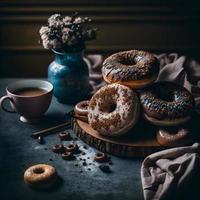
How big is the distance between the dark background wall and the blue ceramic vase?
963mm

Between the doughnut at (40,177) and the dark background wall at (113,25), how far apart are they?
1.44m

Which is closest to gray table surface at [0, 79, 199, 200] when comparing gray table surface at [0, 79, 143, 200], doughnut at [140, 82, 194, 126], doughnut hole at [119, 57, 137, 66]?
gray table surface at [0, 79, 143, 200]

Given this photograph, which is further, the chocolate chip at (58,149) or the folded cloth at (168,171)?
the chocolate chip at (58,149)

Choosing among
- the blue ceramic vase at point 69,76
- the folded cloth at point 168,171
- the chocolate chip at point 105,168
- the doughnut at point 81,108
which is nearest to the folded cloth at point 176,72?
the blue ceramic vase at point 69,76

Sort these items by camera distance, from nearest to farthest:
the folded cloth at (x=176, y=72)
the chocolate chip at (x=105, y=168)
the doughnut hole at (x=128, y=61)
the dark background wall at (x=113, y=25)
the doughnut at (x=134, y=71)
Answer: the chocolate chip at (x=105, y=168), the doughnut at (x=134, y=71), the doughnut hole at (x=128, y=61), the folded cloth at (x=176, y=72), the dark background wall at (x=113, y=25)

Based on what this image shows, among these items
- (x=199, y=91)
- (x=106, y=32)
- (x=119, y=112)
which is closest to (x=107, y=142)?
(x=119, y=112)

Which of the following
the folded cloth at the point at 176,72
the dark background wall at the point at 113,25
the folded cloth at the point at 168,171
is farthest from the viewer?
the dark background wall at the point at 113,25

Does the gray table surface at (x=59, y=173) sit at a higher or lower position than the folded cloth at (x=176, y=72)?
lower

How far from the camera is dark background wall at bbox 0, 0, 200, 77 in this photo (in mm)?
2592

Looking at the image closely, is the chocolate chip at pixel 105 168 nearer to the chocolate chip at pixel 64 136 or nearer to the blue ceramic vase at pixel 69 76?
the chocolate chip at pixel 64 136

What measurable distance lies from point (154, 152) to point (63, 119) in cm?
38

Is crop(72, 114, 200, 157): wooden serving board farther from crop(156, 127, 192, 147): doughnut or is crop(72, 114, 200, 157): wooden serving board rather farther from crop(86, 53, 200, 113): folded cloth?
crop(86, 53, 200, 113): folded cloth

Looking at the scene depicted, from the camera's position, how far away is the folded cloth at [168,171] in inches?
48.9

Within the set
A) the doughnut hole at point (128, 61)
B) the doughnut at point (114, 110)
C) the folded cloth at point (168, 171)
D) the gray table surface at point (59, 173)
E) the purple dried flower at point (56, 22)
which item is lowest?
the gray table surface at point (59, 173)
